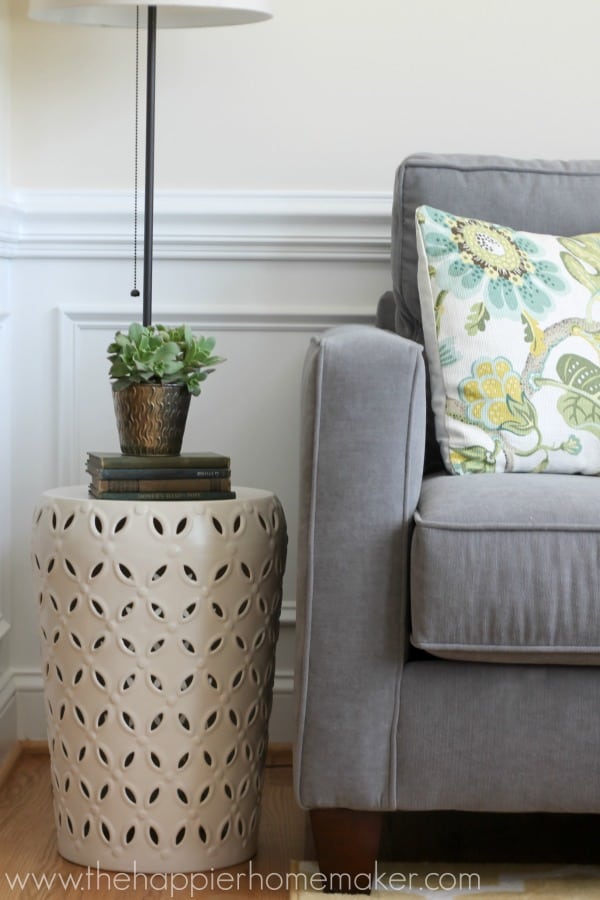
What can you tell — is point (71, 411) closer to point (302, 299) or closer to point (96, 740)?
point (302, 299)

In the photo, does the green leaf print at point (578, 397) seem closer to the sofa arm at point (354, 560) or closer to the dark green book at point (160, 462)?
the sofa arm at point (354, 560)

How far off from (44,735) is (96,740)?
2.11 ft

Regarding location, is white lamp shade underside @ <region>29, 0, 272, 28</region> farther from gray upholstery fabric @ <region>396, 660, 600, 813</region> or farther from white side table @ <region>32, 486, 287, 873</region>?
gray upholstery fabric @ <region>396, 660, 600, 813</region>

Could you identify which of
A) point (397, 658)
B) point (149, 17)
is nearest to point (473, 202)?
point (149, 17)

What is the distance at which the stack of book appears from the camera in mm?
1561

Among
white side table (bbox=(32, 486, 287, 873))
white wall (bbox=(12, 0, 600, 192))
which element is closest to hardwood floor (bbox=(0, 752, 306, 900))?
white side table (bbox=(32, 486, 287, 873))

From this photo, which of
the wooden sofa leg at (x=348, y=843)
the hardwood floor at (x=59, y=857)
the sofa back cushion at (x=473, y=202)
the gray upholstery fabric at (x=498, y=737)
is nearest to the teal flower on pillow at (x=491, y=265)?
the sofa back cushion at (x=473, y=202)

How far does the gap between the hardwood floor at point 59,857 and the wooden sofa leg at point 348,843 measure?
0.08 m

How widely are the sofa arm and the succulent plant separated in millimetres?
267

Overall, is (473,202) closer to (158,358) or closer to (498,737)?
(158,358)

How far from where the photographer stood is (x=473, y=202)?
1860 millimetres

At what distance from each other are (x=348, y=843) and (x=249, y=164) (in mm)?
1214

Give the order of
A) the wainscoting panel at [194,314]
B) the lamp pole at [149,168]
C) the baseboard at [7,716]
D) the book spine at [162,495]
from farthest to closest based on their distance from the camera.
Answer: the wainscoting panel at [194,314]
the baseboard at [7,716]
the lamp pole at [149,168]
the book spine at [162,495]

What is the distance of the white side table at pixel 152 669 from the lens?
1.49m
